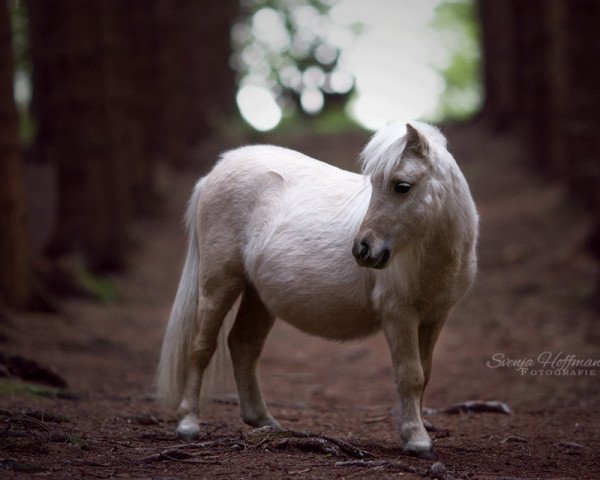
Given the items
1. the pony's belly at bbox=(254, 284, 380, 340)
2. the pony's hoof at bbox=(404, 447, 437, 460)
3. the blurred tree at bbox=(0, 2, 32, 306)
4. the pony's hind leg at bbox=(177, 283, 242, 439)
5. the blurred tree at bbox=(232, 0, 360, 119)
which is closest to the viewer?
the pony's hoof at bbox=(404, 447, 437, 460)

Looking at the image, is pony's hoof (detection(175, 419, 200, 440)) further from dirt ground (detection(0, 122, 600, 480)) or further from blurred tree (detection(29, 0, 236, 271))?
blurred tree (detection(29, 0, 236, 271))

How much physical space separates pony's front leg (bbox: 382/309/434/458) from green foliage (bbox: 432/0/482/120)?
142ft

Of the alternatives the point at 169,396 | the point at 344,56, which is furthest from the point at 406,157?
the point at 344,56

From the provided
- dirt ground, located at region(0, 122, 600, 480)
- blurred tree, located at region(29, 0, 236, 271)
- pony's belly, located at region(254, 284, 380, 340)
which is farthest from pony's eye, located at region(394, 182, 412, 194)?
blurred tree, located at region(29, 0, 236, 271)

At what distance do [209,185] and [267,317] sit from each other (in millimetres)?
999

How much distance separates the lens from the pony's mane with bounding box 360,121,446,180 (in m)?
5.01

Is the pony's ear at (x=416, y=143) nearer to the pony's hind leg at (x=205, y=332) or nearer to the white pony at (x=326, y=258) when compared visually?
the white pony at (x=326, y=258)

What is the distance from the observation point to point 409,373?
5.21 metres

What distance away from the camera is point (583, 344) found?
912cm

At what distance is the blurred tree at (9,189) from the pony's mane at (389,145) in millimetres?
5843

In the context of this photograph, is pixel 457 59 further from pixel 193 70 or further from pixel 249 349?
pixel 249 349

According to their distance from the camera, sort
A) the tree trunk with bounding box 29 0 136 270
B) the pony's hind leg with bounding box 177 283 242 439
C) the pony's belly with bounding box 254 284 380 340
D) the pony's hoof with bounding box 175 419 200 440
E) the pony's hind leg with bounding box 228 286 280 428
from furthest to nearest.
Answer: the tree trunk with bounding box 29 0 136 270
the pony's hind leg with bounding box 228 286 280 428
the pony's hind leg with bounding box 177 283 242 439
the pony's hoof with bounding box 175 419 200 440
the pony's belly with bounding box 254 284 380 340

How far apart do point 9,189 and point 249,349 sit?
4.89m

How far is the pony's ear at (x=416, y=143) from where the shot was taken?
16.5 ft
